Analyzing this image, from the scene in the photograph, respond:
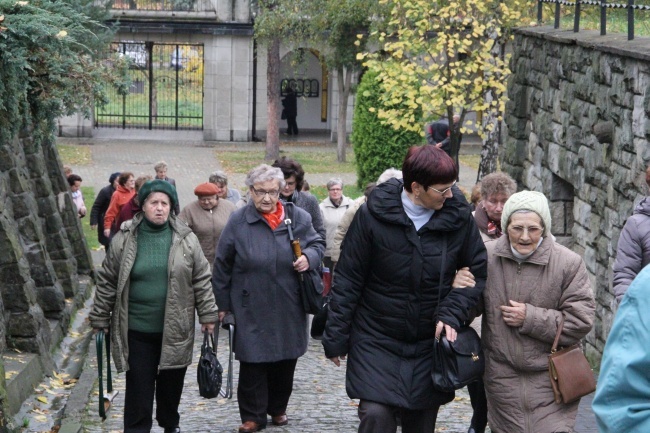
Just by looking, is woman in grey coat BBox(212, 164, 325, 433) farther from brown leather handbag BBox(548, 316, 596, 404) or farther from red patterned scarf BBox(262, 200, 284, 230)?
brown leather handbag BBox(548, 316, 596, 404)

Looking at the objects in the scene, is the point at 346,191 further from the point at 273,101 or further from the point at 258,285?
the point at 258,285

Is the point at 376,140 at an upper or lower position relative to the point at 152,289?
lower

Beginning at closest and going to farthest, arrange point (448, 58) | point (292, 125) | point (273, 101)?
point (448, 58)
point (273, 101)
point (292, 125)

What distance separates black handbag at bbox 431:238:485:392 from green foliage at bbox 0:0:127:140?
3.13 meters

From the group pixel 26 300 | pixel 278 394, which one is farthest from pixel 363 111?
pixel 278 394

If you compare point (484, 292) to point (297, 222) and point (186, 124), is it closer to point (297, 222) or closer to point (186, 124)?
point (297, 222)

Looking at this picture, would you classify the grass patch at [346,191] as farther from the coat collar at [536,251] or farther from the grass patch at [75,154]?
the coat collar at [536,251]

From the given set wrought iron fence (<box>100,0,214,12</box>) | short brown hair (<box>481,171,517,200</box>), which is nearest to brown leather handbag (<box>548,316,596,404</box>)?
short brown hair (<box>481,171,517,200</box>)

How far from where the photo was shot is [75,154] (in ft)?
98.7

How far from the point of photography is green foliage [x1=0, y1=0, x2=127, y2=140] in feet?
23.9

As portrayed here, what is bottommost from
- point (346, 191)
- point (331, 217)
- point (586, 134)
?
point (346, 191)

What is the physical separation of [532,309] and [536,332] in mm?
Answer: 108

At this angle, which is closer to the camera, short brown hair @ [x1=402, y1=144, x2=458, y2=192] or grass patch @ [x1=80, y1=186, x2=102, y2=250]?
short brown hair @ [x1=402, y1=144, x2=458, y2=192]

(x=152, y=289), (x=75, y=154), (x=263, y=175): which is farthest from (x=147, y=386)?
(x=75, y=154)
